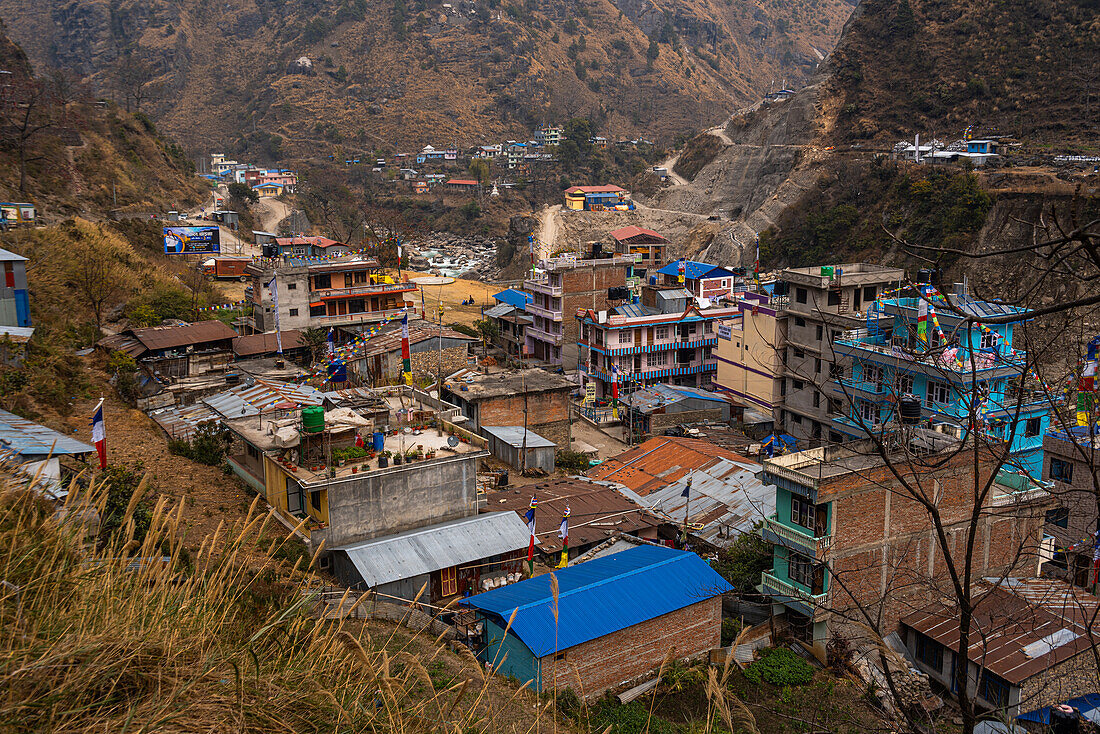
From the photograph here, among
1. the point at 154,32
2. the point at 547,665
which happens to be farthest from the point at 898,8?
the point at 154,32

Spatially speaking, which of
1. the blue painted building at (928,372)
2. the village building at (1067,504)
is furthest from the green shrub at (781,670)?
the blue painted building at (928,372)

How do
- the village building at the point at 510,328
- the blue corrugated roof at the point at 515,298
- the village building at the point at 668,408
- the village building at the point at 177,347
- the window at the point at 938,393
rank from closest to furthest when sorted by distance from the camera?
the window at the point at 938,393
the village building at the point at 177,347
the village building at the point at 668,408
the village building at the point at 510,328
the blue corrugated roof at the point at 515,298

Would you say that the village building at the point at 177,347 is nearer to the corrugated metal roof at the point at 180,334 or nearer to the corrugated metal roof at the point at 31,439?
the corrugated metal roof at the point at 180,334

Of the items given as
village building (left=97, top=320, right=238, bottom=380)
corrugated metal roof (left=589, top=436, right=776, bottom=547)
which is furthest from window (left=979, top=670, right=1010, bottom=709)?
village building (left=97, top=320, right=238, bottom=380)

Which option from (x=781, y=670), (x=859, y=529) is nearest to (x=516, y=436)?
(x=859, y=529)

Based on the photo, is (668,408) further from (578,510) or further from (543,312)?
(578,510)

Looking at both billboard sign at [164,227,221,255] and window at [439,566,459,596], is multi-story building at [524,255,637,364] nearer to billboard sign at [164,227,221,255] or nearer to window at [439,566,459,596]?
billboard sign at [164,227,221,255]
